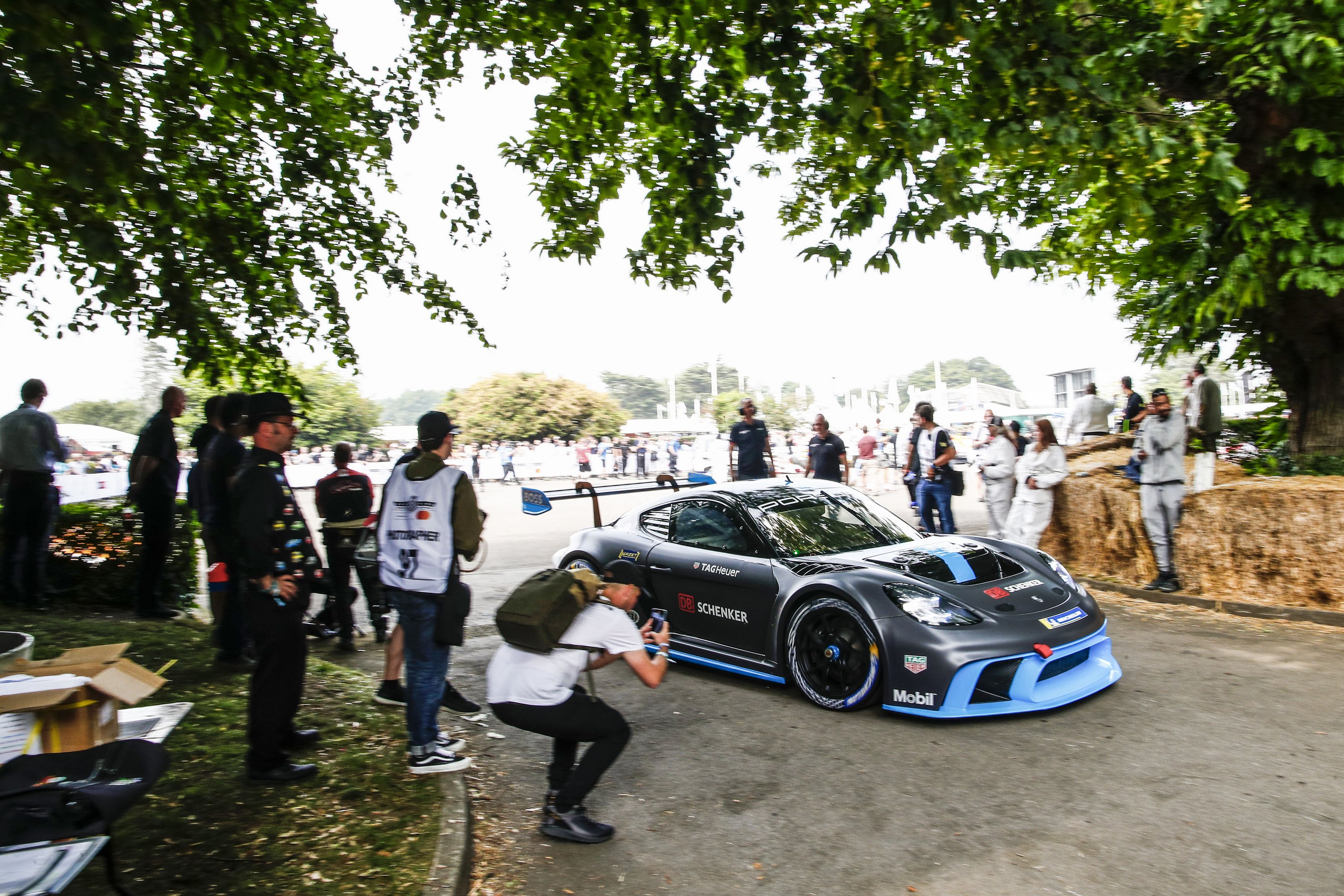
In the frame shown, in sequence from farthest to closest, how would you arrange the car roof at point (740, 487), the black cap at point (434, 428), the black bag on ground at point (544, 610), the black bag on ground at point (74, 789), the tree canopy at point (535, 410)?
the tree canopy at point (535, 410) → the car roof at point (740, 487) → the black cap at point (434, 428) → the black bag on ground at point (544, 610) → the black bag on ground at point (74, 789)

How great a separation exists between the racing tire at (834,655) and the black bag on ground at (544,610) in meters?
2.13

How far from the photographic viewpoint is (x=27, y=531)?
319 inches

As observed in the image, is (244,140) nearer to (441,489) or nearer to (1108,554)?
(441,489)

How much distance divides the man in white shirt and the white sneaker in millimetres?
12789

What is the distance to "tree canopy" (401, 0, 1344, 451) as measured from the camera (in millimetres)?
6500

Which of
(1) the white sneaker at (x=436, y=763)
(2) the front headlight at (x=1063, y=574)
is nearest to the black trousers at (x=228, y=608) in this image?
(1) the white sneaker at (x=436, y=763)

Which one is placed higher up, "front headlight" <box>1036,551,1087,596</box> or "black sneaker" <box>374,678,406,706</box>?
"front headlight" <box>1036,551,1087,596</box>

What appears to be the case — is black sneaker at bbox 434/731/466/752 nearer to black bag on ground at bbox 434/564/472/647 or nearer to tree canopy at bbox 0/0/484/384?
black bag on ground at bbox 434/564/472/647

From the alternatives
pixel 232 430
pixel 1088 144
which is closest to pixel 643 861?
pixel 232 430

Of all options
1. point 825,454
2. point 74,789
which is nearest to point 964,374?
point 825,454

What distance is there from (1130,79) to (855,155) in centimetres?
362

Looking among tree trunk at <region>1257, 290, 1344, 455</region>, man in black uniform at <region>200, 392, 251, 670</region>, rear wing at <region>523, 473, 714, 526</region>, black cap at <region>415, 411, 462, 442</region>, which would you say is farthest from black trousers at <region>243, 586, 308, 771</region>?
tree trunk at <region>1257, 290, 1344, 455</region>

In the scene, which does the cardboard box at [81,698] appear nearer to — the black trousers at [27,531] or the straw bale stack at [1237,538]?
the black trousers at [27,531]

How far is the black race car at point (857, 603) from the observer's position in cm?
511
